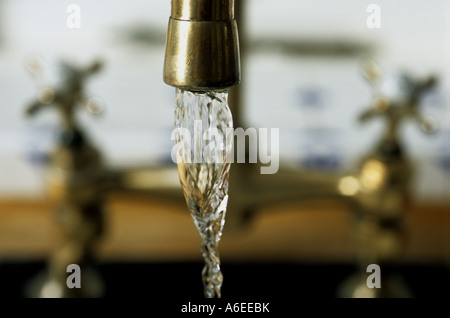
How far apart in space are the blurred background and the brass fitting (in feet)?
1.81

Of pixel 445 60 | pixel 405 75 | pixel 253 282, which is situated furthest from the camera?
pixel 445 60

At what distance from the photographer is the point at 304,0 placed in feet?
3.08

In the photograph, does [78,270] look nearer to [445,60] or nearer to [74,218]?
[74,218]

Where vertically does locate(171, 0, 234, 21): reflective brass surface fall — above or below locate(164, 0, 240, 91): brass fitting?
above

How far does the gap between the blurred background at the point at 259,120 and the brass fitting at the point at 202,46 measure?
0.55 meters

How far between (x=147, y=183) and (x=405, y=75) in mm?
291

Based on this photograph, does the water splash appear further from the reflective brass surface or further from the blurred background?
the blurred background

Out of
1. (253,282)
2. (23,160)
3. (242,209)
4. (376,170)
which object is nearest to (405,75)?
(376,170)

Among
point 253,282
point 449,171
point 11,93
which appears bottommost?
point 253,282

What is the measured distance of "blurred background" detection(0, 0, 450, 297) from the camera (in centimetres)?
91

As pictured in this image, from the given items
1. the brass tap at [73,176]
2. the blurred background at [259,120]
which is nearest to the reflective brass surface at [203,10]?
the brass tap at [73,176]

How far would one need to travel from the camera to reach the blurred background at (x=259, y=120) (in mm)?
911

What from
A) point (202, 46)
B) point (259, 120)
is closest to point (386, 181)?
point (259, 120)

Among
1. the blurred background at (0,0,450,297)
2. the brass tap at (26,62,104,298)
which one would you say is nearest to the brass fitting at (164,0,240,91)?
the brass tap at (26,62,104,298)
